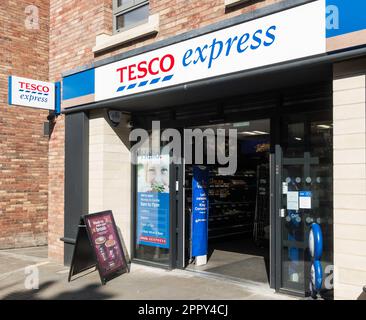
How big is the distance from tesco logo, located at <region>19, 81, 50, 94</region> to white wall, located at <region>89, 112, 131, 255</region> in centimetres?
113

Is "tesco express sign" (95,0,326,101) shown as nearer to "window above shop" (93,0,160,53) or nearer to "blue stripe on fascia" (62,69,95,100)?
"blue stripe on fascia" (62,69,95,100)

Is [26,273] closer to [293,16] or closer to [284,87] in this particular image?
[284,87]

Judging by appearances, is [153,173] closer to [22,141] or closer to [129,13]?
[129,13]

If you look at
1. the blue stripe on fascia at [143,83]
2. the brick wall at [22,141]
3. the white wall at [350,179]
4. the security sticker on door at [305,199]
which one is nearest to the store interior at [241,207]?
the blue stripe on fascia at [143,83]

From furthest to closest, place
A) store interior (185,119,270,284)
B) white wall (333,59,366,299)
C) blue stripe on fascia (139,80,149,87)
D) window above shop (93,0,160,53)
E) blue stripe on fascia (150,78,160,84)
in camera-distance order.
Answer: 1. store interior (185,119,270,284)
2. window above shop (93,0,160,53)
3. blue stripe on fascia (139,80,149,87)
4. blue stripe on fascia (150,78,160,84)
5. white wall (333,59,366,299)

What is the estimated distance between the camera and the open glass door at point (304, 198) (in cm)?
567

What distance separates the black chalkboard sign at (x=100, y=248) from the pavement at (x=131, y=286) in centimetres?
17

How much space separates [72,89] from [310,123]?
178 inches

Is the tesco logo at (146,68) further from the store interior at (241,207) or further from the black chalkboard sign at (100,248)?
the black chalkboard sign at (100,248)

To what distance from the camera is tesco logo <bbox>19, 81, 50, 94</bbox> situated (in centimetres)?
809

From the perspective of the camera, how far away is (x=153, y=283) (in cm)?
673

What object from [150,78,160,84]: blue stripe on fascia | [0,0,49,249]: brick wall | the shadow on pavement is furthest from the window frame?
the shadow on pavement

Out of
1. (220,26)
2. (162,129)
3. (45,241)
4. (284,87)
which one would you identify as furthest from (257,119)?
(45,241)

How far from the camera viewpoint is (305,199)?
5863mm
